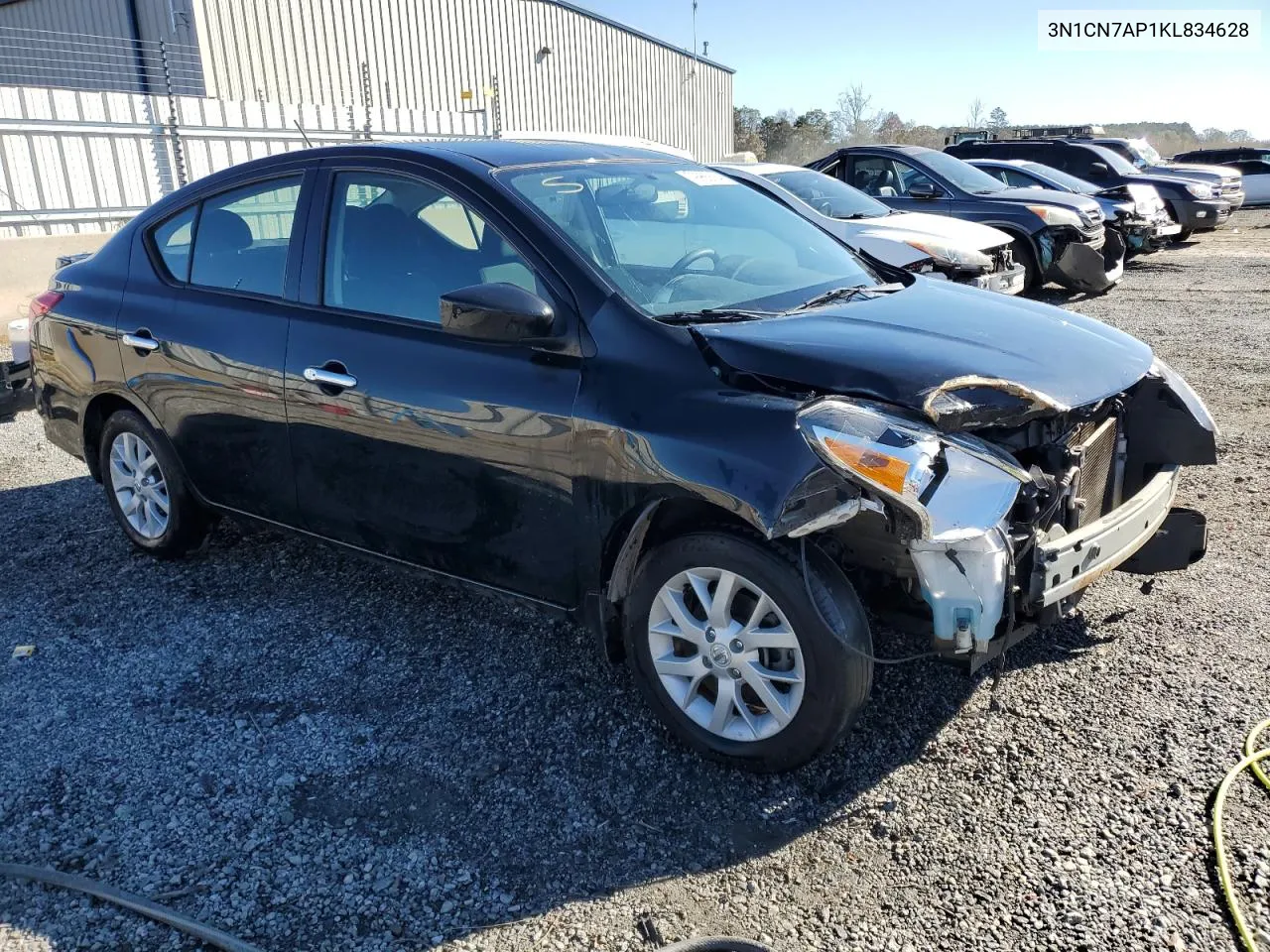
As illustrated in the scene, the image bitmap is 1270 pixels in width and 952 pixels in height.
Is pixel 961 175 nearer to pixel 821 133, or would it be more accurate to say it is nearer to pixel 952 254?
pixel 952 254

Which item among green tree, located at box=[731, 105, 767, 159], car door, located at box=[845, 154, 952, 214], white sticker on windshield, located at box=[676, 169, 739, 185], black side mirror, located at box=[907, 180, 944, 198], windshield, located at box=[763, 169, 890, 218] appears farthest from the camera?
green tree, located at box=[731, 105, 767, 159]

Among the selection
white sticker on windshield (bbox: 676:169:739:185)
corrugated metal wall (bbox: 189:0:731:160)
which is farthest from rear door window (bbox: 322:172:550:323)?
corrugated metal wall (bbox: 189:0:731:160)

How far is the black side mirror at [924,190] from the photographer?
38.4 feet

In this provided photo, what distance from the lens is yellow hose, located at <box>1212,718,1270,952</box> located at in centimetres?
235

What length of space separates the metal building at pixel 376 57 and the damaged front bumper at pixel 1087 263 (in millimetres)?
9403

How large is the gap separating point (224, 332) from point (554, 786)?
7.56 feet

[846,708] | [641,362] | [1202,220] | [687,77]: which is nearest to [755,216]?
[641,362]

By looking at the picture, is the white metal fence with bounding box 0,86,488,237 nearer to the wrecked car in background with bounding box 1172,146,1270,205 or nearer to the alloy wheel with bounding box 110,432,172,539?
the alloy wheel with bounding box 110,432,172,539

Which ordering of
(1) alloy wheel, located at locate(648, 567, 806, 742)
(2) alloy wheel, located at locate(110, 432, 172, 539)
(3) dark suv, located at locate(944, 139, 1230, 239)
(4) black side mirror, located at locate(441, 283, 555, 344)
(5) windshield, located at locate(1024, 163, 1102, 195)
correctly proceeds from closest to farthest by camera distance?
(1) alloy wheel, located at locate(648, 567, 806, 742) < (4) black side mirror, located at locate(441, 283, 555, 344) < (2) alloy wheel, located at locate(110, 432, 172, 539) < (5) windshield, located at locate(1024, 163, 1102, 195) < (3) dark suv, located at locate(944, 139, 1230, 239)

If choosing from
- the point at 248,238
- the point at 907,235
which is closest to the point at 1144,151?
the point at 907,235

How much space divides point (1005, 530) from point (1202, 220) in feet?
57.8

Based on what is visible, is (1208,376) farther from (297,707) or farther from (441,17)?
(441,17)

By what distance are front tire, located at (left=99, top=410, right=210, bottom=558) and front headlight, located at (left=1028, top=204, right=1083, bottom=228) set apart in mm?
9853

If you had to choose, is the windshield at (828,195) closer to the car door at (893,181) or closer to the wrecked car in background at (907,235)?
the wrecked car in background at (907,235)
